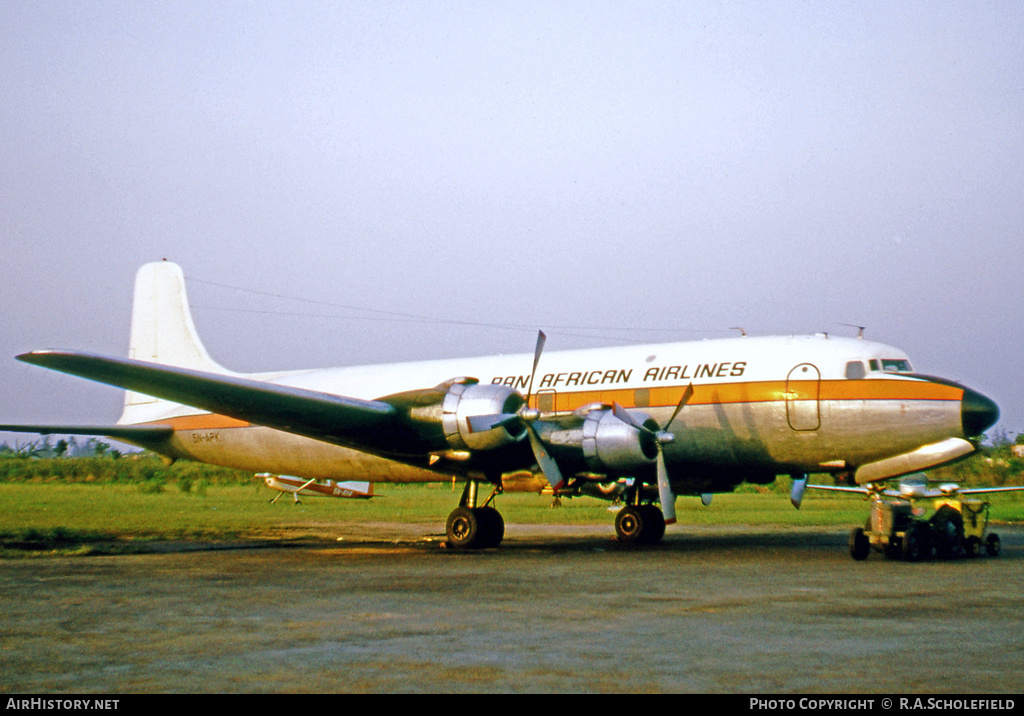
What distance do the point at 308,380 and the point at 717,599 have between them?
47.1 ft

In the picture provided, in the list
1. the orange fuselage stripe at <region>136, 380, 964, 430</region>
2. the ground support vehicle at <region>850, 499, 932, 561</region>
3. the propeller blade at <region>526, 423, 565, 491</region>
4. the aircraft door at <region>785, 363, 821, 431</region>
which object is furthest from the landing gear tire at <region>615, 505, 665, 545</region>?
the ground support vehicle at <region>850, 499, 932, 561</region>

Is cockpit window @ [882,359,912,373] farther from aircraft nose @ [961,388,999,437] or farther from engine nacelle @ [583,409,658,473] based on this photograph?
engine nacelle @ [583,409,658,473]

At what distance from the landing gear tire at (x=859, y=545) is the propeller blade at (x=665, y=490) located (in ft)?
9.05

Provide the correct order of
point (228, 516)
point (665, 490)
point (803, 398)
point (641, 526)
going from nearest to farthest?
point (665, 490)
point (803, 398)
point (641, 526)
point (228, 516)

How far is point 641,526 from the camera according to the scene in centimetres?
1884

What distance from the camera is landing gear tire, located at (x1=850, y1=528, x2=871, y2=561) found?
14.7m

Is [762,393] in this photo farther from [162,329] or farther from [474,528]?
[162,329]

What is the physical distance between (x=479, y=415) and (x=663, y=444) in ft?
10.3

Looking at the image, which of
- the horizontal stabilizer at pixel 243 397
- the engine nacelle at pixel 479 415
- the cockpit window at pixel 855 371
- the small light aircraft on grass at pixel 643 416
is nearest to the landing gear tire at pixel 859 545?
the small light aircraft on grass at pixel 643 416

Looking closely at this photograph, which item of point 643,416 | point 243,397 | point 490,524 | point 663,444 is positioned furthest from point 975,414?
point 243,397

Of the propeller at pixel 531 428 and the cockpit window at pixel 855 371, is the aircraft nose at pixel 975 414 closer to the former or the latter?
the cockpit window at pixel 855 371

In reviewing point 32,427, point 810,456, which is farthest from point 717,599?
point 32,427

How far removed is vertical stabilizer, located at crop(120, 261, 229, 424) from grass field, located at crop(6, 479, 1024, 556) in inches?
139

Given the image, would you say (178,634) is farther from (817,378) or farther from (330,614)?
(817,378)
